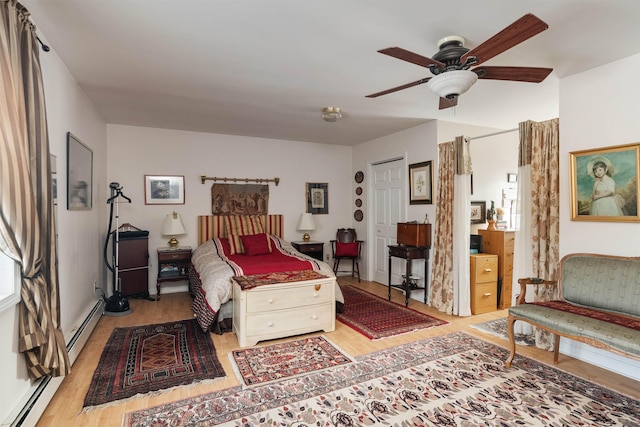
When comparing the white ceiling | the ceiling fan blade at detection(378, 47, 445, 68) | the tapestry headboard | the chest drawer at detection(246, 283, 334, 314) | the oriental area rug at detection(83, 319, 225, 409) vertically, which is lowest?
the oriental area rug at detection(83, 319, 225, 409)

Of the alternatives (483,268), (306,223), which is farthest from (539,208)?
(306,223)

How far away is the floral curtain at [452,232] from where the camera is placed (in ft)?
13.0

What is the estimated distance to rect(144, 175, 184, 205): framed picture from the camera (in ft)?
16.1

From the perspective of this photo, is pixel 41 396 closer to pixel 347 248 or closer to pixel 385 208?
pixel 347 248

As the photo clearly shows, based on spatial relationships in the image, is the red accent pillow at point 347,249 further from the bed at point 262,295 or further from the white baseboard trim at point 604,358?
the white baseboard trim at point 604,358

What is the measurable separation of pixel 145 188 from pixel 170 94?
1993 mm

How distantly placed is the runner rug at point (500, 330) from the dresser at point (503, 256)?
0.46 m

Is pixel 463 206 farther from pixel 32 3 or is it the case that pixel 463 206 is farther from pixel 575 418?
pixel 32 3

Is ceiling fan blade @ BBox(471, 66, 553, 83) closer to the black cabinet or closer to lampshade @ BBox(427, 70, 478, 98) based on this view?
lampshade @ BBox(427, 70, 478, 98)

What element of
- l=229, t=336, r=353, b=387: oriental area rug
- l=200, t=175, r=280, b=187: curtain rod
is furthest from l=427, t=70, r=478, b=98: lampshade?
l=200, t=175, r=280, b=187: curtain rod

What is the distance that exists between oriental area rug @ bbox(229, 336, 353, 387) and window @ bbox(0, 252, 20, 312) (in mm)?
1547

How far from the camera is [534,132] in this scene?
332cm

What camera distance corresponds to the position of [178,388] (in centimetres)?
240

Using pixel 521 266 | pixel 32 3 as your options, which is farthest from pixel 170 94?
pixel 521 266
